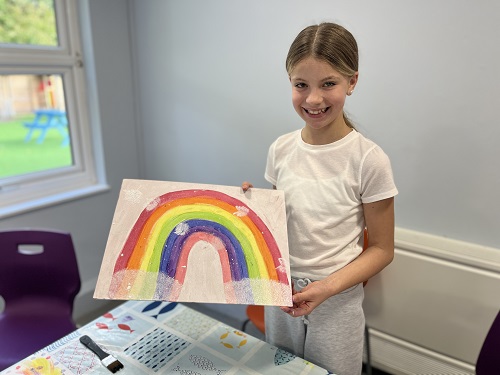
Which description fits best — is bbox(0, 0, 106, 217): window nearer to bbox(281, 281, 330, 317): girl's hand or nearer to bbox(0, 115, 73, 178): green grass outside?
bbox(0, 115, 73, 178): green grass outside

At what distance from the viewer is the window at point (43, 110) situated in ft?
6.57

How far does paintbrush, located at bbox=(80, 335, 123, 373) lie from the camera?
3.29ft

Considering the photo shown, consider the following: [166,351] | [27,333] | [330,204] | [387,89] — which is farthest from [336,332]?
[27,333]

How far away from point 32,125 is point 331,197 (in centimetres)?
195

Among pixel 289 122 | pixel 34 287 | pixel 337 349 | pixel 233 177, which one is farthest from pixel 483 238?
pixel 34 287

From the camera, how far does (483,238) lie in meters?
1.47

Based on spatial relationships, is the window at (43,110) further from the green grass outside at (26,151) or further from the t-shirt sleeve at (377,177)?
the t-shirt sleeve at (377,177)

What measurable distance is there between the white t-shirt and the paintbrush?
0.54m

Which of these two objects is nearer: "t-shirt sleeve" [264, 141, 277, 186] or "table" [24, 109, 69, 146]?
"t-shirt sleeve" [264, 141, 277, 186]

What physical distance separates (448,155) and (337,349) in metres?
0.87

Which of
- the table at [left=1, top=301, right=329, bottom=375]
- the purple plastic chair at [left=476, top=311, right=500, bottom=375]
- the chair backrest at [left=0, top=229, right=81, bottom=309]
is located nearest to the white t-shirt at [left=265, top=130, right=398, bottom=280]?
the table at [left=1, top=301, right=329, bottom=375]

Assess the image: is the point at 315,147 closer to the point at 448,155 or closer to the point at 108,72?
the point at 448,155

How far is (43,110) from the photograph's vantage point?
2.23 metres

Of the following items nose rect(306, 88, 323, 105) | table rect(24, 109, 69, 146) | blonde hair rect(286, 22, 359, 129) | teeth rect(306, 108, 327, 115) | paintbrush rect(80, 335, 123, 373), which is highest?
blonde hair rect(286, 22, 359, 129)
